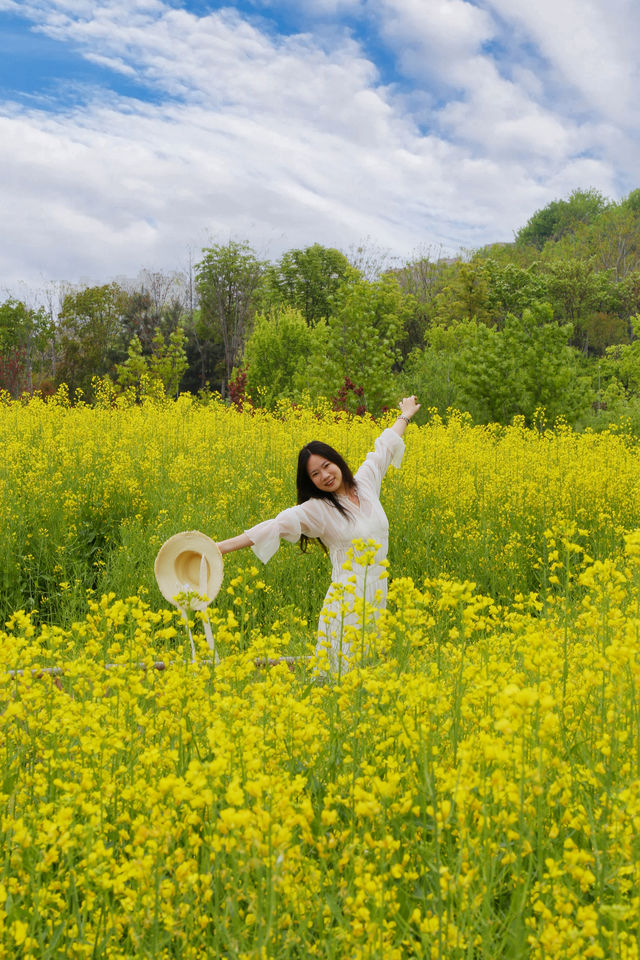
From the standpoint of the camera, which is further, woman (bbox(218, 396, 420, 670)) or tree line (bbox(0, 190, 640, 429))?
tree line (bbox(0, 190, 640, 429))

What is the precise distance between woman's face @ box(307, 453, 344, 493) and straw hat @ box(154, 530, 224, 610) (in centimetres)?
121

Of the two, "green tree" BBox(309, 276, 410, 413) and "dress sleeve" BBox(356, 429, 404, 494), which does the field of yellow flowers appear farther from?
"green tree" BBox(309, 276, 410, 413)

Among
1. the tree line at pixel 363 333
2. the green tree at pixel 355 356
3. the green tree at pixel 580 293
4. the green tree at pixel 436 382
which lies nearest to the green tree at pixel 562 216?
the tree line at pixel 363 333

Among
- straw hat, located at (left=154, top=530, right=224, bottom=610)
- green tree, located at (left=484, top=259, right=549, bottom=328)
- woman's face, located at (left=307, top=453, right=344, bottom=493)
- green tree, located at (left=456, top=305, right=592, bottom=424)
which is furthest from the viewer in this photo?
green tree, located at (left=484, top=259, right=549, bottom=328)

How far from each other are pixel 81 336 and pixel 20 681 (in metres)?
34.2

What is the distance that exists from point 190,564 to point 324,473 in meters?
1.26

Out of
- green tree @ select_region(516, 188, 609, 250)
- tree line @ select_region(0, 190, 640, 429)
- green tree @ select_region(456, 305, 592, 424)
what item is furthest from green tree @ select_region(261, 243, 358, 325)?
green tree @ select_region(516, 188, 609, 250)

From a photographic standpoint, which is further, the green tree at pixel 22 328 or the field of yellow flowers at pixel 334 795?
the green tree at pixel 22 328

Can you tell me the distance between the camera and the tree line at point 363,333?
687 inches

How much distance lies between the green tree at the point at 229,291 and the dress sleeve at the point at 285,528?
3440 cm

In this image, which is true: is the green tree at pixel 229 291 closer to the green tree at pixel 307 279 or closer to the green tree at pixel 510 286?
the green tree at pixel 307 279

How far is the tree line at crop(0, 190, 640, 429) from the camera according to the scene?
17.5 meters

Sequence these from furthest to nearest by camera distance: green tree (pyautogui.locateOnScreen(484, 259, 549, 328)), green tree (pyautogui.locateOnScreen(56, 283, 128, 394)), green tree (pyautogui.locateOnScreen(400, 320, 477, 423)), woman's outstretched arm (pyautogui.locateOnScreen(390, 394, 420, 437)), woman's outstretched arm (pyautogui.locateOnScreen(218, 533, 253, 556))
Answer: green tree (pyautogui.locateOnScreen(56, 283, 128, 394)), green tree (pyautogui.locateOnScreen(484, 259, 549, 328)), green tree (pyautogui.locateOnScreen(400, 320, 477, 423)), woman's outstretched arm (pyautogui.locateOnScreen(390, 394, 420, 437)), woman's outstretched arm (pyautogui.locateOnScreen(218, 533, 253, 556))

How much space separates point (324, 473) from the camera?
15.1 feet
